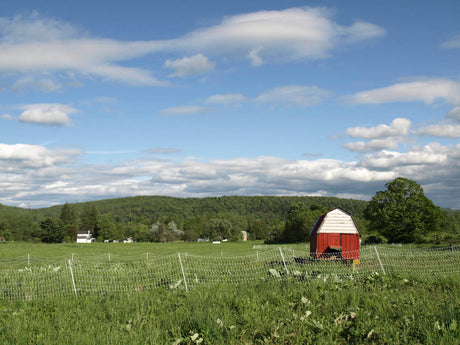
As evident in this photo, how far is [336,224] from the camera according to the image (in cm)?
2653

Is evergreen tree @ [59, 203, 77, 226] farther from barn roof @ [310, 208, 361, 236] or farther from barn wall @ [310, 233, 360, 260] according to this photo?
barn roof @ [310, 208, 361, 236]

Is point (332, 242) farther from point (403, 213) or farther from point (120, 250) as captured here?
point (120, 250)

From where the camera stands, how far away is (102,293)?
11359mm

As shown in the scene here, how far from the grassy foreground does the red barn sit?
51.5ft

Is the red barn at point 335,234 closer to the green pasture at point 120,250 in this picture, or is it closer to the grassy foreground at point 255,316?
the grassy foreground at point 255,316

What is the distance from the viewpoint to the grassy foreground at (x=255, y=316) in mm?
6840

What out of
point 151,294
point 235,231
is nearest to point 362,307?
point 151,294

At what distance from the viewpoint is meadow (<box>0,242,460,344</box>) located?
22.5 feet

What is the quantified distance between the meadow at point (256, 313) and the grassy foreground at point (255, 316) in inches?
0.8

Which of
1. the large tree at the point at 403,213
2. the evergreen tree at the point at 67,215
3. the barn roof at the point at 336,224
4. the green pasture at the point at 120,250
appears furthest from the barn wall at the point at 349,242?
the evergreen tree at the point at 67,215

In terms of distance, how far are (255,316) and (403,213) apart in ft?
176

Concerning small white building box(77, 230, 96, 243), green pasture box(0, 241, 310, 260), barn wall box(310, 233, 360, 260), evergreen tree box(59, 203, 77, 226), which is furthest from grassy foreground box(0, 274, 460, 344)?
evergreen tree box(59, 203, 77, 226)

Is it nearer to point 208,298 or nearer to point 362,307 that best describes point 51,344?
point 208,298

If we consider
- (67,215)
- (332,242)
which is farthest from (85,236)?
(332,242)
